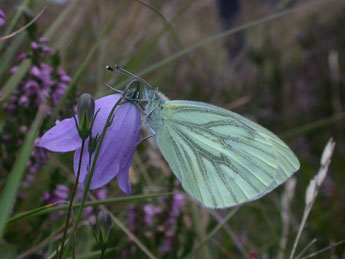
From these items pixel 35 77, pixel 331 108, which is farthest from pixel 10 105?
pixel 331 108

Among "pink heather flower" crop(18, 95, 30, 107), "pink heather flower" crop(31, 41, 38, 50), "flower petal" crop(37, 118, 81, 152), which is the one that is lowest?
"flower petal" crop(37, 118, 81, 152)

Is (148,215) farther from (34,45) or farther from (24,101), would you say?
(34,45)

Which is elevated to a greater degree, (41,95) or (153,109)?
(41,95)

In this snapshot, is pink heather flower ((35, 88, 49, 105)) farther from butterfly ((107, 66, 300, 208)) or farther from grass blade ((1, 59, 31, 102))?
butterfly ((107, 66, 300, 208))

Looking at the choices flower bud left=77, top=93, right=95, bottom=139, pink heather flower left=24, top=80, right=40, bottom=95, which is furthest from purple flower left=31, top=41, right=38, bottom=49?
flower bud left=77, top=93, right=95, bottom=139

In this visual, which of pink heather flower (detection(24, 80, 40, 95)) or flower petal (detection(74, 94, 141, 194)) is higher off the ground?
pink heather flower (detection(24, 80, 40, 95))

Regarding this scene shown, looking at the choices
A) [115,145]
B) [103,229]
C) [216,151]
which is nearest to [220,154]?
[216,151]

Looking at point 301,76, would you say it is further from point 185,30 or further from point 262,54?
point 185,30
